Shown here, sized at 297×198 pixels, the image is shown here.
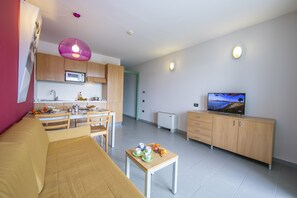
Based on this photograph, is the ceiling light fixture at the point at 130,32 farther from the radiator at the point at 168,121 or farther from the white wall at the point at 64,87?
the radiator at the point at 168,121

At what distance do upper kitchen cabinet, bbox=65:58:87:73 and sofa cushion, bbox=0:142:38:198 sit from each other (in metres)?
3.69

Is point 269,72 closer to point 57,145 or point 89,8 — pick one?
point 89,8

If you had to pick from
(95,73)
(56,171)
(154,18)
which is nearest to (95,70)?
(95,73)

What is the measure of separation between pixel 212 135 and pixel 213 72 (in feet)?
5.28

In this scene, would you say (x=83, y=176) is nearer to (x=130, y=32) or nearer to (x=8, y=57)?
(x=8, y=57)

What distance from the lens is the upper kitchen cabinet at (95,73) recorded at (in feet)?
14.1

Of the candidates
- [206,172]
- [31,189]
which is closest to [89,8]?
[31,189]

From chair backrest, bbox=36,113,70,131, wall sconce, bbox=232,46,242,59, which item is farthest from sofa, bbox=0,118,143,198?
wall sconce, bbox=232,46,242,59

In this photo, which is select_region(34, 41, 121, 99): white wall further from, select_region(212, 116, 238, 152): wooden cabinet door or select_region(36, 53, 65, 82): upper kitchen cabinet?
select_region(212, 116, 238, 152): wooden cabinet door

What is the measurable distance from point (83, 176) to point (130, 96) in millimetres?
5541

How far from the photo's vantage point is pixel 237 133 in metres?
2.52

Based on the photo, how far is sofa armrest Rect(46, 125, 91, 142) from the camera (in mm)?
1867

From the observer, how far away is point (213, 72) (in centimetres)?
332

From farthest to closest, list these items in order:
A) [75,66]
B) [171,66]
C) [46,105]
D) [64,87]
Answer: [171,66], [64,87], [75,66], [46,105]
